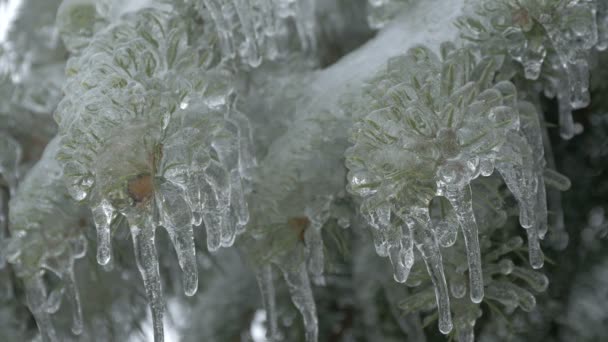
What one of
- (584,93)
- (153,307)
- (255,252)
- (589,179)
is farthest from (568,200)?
(153,307)

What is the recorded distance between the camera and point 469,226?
1.90 feet

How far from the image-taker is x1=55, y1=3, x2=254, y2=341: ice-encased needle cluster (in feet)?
1.94

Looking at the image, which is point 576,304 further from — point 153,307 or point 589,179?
point 153,307

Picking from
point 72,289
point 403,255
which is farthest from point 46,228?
point 403,255

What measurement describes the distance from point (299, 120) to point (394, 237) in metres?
0.17

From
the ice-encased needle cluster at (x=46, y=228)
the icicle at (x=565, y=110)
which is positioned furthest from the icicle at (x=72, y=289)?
the icicle at (x=565, y=110)

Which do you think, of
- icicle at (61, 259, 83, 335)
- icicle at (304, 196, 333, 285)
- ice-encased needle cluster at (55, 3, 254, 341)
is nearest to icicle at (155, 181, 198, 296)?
ice-encased needle cluster at (55, 3, 254, 341)

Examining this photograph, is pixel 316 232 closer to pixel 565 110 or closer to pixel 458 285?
pixel 458 285

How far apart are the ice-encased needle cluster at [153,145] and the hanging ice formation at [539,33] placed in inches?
8.2

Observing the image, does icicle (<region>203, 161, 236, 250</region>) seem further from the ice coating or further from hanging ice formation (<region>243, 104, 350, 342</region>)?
the ice coating

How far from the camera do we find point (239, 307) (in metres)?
1.18

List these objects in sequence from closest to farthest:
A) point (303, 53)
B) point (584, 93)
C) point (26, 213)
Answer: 1. point (584, 93)
2. point (26, 213)
3. point (303, 53)

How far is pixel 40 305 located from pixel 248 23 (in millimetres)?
360

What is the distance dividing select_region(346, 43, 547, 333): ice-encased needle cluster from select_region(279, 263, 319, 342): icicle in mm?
135
